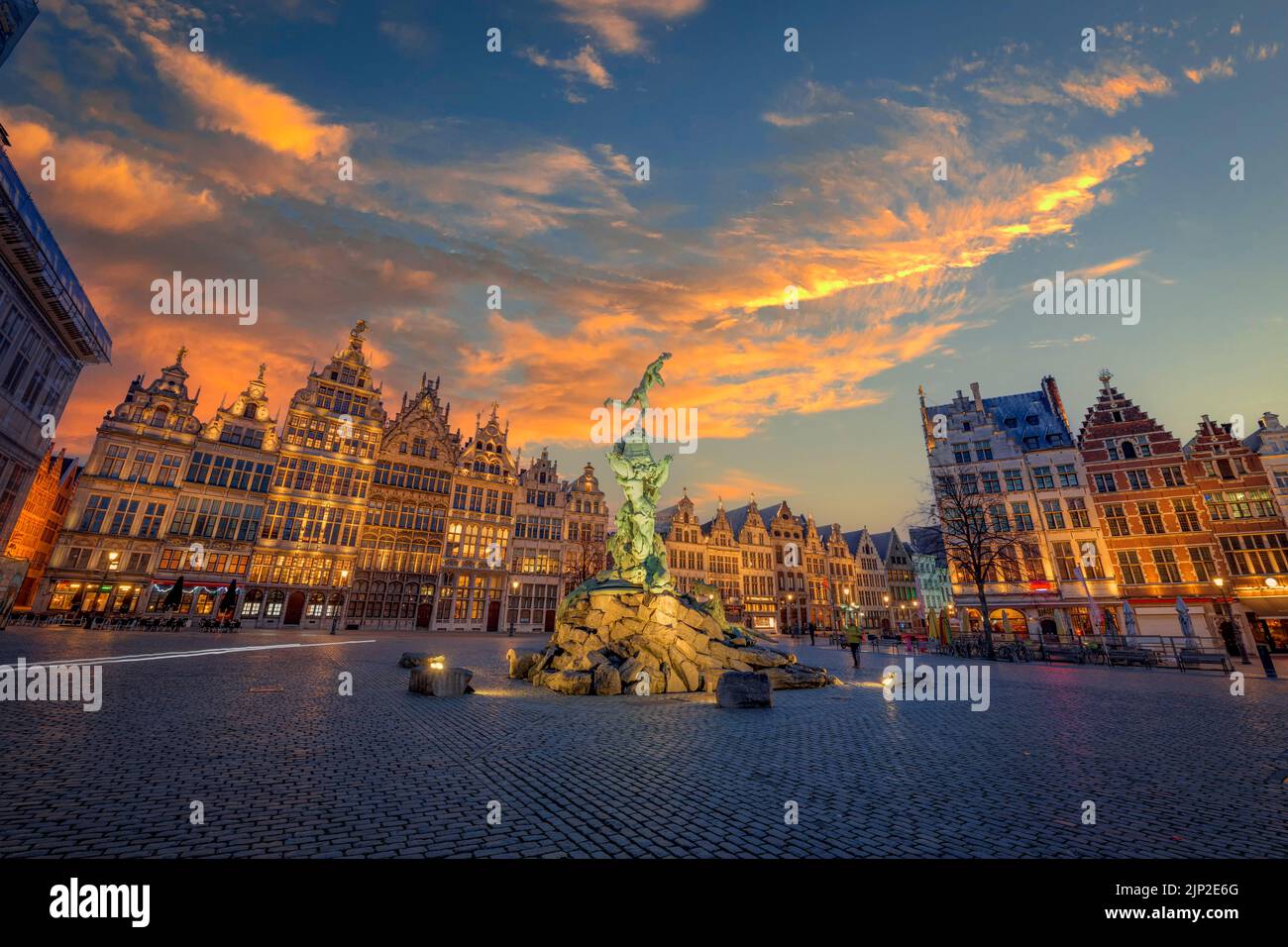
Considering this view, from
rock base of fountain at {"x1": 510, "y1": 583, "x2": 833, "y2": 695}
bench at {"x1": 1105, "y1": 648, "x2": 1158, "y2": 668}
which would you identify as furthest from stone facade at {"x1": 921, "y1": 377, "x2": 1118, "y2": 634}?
rock base of fountain at {"x1": 510, "y1": 583, "x2": 833, "y2": 695}

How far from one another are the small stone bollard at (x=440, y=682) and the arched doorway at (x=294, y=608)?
38598 mm

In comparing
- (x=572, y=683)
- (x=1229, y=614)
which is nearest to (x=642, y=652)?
(x=572, y=683)

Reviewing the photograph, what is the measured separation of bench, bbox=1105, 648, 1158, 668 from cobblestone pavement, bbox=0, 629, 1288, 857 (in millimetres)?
14055

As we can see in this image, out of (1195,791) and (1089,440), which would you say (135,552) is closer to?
(1195,791)

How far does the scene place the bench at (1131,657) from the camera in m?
22.7

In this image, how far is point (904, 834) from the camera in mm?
4438

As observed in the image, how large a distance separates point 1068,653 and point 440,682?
2993 centimetres

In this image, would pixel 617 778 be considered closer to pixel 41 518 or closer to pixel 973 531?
pixel 973 531

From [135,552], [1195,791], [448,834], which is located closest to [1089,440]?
[1195,791]

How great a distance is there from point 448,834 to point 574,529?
5171cm

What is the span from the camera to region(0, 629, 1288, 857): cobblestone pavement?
13.7ft

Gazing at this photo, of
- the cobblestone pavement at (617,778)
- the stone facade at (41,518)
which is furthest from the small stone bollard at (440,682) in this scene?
the stone facade at (41,518)

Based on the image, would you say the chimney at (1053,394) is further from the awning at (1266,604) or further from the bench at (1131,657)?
the bench at (1131,657)

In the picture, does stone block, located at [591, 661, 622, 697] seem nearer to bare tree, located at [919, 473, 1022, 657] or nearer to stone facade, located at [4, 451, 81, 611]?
bare tree, located at [919, 473, 1022, 657]
